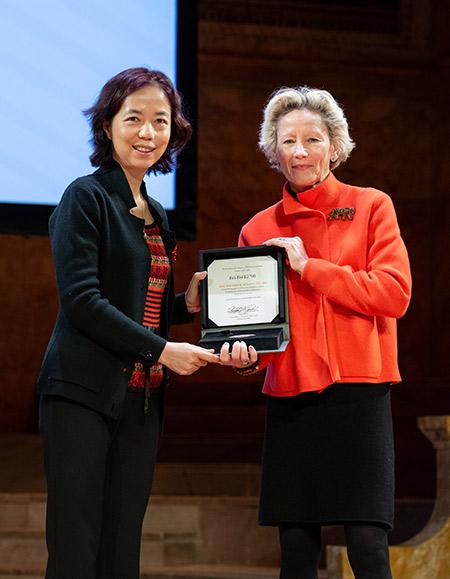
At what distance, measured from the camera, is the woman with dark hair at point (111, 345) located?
2215 millimetres

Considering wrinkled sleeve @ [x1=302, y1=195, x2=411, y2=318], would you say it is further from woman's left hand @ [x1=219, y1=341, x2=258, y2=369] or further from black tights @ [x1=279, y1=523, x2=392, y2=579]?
black tights @ [x1=279, y1=523, x2=392, y2=579]

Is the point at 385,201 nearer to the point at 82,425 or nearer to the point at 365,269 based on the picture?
the point at 365,269

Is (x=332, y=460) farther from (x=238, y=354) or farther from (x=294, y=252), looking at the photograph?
(x=294, y=252)

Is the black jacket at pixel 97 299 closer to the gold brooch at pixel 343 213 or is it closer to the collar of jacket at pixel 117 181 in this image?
the collar of jacket at pixel 117 181

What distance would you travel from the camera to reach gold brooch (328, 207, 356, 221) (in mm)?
2609

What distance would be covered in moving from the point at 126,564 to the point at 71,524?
0.64 ft

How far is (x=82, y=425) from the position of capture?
2225 mm

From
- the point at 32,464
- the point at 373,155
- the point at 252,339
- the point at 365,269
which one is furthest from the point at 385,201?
the point at 373,155

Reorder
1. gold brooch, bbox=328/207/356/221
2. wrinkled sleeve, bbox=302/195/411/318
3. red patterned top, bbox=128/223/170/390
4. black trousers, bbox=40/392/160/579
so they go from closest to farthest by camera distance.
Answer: black trousers, bbox=40/392/160/579, red patterned top, bbox=128/223/170/390, wrinkled sleeve, bbox=302/195/411/318, gold brooch, bbox=328/207/356/221

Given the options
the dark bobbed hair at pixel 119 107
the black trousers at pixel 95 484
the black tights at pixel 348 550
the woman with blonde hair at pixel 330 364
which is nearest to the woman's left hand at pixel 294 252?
the woman with blonde hair at pixel 330 364

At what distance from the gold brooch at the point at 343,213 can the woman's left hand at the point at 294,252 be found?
0.42 ft

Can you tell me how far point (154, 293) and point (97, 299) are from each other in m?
0.21

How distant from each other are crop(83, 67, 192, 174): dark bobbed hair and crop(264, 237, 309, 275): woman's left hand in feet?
1.11
